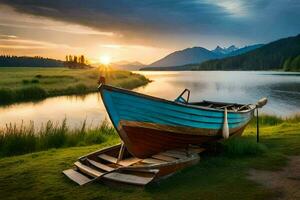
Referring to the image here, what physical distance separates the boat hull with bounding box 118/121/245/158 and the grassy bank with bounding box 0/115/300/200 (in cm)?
92

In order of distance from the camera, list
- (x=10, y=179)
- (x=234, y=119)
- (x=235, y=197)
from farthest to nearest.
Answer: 1. (x=234, y=119)
2. (x=10, y=179)
3. (x=235, y=197)

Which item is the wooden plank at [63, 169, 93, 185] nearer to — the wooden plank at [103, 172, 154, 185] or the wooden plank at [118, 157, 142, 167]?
the wooden plank at [103, 172, 154, 185]

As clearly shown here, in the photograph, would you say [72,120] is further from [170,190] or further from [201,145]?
[170,190]

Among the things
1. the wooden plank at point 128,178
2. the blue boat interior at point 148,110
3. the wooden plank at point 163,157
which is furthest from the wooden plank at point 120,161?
the blue boat interior at point 148,110

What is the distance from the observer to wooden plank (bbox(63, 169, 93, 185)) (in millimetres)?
9352

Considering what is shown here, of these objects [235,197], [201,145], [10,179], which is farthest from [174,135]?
[10,179]

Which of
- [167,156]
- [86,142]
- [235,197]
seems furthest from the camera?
[86,142]

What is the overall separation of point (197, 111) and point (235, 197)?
11.8 feet

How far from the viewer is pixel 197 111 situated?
11.0 m

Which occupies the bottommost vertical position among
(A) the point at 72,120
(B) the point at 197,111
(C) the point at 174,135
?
(A) the point at 72,120

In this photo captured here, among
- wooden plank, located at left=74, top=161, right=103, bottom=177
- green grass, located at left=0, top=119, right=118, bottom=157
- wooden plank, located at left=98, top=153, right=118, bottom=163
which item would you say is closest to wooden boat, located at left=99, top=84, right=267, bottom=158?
wooden plank, located at left=98, top=153, right=118, bottom=163

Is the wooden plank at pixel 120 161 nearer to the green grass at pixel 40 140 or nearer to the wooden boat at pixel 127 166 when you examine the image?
the wooden boat at pixel 127 166

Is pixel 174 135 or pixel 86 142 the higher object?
pixel 174 135

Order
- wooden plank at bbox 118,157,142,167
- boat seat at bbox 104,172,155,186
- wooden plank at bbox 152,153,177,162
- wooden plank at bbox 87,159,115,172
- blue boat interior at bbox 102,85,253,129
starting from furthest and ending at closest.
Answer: wooden plank at bbox 118,157,142,167
wooden plank at bbox 152,153,177,162
wooden plank at bbox 87,159,115,172
blue boat interior at bbox 102,85,253,129
boat seat at bbox 104,172,155,186
